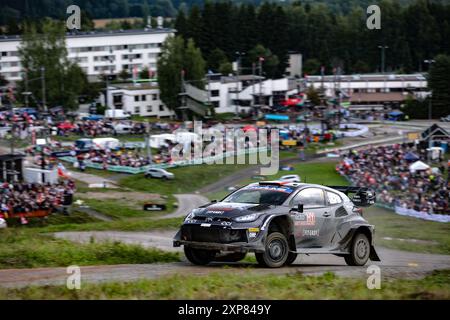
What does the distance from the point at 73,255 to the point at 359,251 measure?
5.19 meters

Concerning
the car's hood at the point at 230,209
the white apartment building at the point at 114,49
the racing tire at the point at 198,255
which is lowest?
the racing tire at the point at 198,255

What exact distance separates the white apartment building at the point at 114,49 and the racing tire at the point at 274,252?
8889 cm

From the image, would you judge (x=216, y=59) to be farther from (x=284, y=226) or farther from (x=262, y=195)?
(x=284, y=226)

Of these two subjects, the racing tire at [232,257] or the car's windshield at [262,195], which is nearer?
the car's windshield at [262,195]

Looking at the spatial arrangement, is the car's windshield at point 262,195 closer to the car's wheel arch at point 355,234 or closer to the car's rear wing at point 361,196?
the car's wheel arch at point 355,234

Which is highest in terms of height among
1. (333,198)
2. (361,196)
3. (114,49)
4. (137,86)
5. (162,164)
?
(114,49)

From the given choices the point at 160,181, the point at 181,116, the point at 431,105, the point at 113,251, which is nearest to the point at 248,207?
the point at 113,251

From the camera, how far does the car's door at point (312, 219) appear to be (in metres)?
12.3

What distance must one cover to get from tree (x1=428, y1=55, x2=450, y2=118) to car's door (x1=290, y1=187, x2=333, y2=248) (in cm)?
6349

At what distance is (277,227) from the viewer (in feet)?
39.6

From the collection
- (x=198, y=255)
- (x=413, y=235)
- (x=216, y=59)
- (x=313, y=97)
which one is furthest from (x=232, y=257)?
(x=216, y=59)

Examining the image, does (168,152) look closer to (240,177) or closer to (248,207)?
(240,177)

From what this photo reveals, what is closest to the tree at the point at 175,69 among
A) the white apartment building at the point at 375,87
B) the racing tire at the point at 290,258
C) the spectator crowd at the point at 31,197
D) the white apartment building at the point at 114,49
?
the white apartment building at the point at 114,49

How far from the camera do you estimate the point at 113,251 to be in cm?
1315
